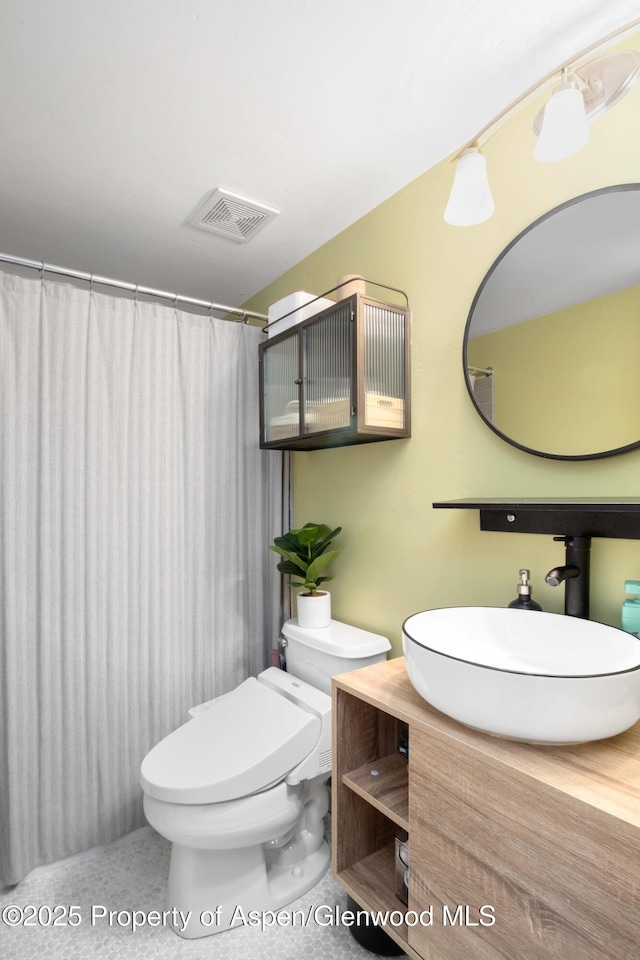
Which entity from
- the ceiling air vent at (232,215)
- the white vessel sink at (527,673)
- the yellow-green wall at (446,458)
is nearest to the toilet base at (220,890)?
the yellow-green wall at (446,458)

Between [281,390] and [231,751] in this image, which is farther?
[281,390]

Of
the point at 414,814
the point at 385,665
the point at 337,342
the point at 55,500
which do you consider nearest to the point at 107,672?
the point at 55,500

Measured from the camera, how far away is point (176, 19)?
1.02m

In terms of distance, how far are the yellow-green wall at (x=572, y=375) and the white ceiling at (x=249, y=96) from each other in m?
0.59

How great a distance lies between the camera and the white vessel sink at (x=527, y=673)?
71 centimetres

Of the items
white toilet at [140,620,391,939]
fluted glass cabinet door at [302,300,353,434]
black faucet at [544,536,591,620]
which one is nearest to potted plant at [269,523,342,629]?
white toilet at [140,620,391,939]

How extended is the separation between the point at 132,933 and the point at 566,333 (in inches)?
76.4

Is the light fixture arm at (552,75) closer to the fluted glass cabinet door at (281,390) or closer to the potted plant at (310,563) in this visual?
the fluted glass cabinet door at (281,390)

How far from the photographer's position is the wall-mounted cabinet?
1.43 metres

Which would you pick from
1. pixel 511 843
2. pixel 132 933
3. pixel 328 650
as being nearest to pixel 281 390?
pixel 328 650

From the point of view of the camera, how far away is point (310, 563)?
Result: 177 cm

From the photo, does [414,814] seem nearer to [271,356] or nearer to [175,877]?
[175,877]

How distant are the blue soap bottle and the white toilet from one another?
2.49ft

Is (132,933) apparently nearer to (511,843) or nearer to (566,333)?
(511,843)
